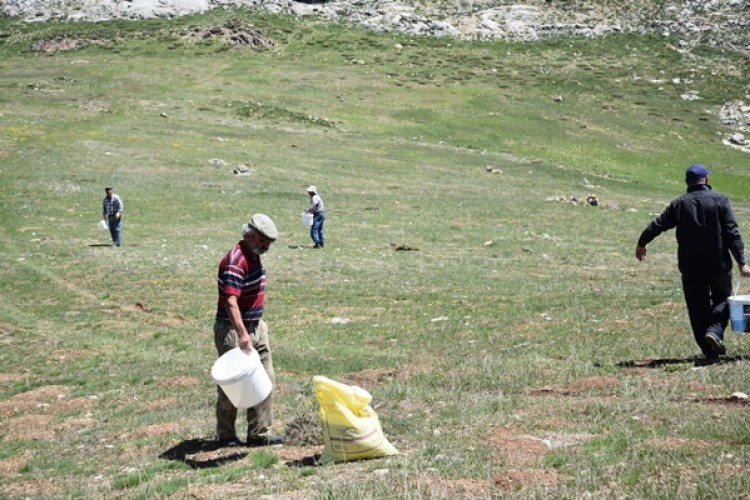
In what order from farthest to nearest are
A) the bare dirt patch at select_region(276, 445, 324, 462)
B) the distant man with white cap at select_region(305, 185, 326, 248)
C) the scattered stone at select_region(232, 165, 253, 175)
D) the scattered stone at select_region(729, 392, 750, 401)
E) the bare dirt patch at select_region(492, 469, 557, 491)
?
the scattered stone at select_region(232, 165, 253, 175), the distant man with white cap at select_region(305, 185, 326, 248), the scattered stone at select_region(729, 392, 750, 401), the bare dirt patch at select_region(276, 445, 324, 462), the bare dirt patch at select_region(492, 469, 557, 491)

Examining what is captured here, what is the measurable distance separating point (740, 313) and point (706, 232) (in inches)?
50.7

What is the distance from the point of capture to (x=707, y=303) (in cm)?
1345

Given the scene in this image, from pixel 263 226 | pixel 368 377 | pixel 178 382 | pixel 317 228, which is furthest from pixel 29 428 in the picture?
pixel 317 228

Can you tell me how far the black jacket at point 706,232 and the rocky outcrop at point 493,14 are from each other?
106 m

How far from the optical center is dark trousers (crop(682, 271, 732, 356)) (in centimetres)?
1322

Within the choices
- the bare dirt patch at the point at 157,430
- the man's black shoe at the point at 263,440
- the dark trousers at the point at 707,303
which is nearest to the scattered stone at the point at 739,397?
the dark trousers at the point at 707,303

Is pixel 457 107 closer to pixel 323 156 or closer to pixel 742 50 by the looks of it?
pixel 323 156

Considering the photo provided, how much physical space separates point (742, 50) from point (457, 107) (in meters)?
46.8

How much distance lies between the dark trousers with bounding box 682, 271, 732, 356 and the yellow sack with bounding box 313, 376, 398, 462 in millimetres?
6028

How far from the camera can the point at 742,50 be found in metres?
109

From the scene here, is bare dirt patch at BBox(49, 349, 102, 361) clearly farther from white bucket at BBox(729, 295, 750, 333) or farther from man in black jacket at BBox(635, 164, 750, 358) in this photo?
white bucket at BBox(729, 295, 750, 333)

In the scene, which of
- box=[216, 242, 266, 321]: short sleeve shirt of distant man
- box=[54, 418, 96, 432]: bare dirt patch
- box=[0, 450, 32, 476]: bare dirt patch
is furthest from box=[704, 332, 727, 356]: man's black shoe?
box=[0, 450, 32, 476]: bare dirt patch

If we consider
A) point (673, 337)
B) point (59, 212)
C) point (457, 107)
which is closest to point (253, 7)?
point (457, 107)

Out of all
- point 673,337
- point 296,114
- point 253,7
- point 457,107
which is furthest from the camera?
point 253,7
